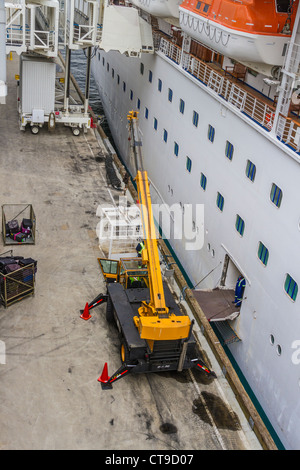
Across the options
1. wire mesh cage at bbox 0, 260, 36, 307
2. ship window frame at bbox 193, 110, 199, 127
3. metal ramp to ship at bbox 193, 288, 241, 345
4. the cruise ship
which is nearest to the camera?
the cruise ship

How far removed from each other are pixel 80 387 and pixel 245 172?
346 inches

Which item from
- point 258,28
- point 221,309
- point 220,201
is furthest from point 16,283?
point 258,28

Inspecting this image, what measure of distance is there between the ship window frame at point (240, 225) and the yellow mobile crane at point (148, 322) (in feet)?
12.2

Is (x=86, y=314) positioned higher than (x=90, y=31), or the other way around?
(x=90, y=31)

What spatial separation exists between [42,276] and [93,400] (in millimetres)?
6016

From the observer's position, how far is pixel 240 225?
18.8 meters

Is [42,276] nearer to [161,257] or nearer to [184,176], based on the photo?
[161,257]

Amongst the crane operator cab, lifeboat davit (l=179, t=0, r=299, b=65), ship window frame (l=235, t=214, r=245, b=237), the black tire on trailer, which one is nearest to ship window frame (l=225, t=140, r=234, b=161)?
ship window frame (l=235, t=214, r=245, b=237)

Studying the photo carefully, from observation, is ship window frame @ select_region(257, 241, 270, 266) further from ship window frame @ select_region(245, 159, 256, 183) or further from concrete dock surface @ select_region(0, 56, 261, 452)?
concrete dock surface @ select_region(0, 56, 261, 452)

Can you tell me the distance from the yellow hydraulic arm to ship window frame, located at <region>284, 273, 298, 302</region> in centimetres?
344

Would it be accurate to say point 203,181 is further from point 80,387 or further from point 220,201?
point 80,387

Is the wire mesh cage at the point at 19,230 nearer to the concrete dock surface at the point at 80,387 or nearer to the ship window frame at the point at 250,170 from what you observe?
the concrete dock surface at the point at 80,387

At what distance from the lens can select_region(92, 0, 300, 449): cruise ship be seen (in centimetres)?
1603

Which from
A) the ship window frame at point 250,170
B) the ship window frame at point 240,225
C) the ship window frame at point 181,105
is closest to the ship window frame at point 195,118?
the ship window frame at point 181,105
